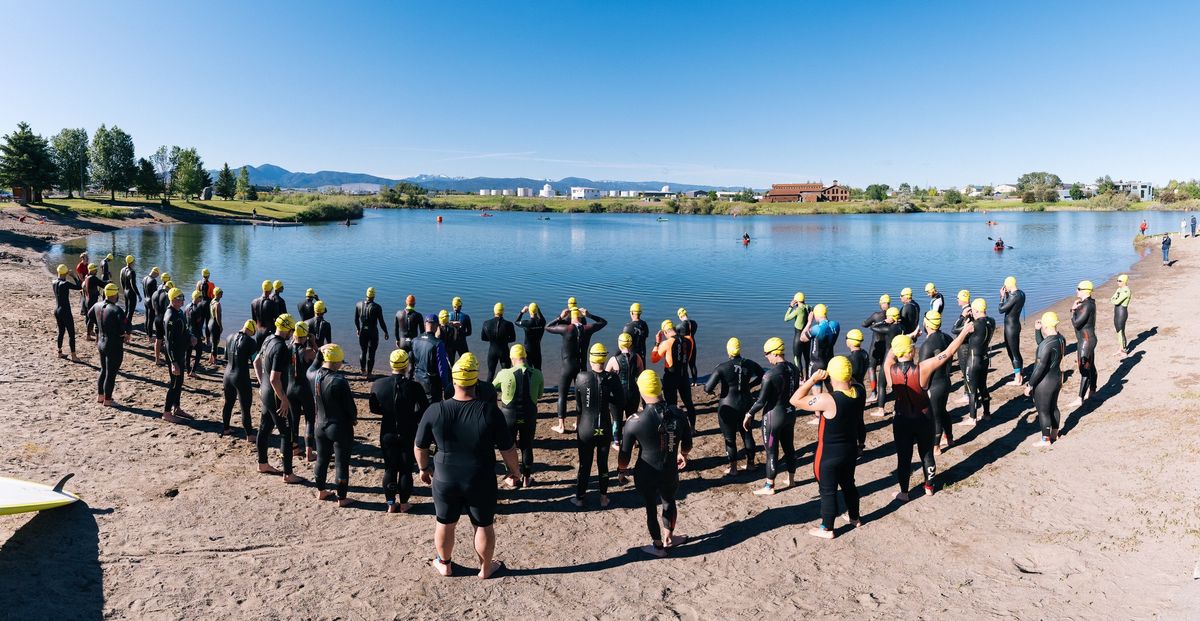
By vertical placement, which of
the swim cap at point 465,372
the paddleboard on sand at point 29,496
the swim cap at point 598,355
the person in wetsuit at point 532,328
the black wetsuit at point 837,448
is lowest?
the paddleboard on sand at point 29,496

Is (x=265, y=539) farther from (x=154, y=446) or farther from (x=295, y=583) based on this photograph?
(x=154, y=446)

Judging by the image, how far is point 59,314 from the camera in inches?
593

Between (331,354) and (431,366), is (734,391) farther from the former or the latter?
(331,354)

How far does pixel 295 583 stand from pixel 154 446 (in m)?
5.37

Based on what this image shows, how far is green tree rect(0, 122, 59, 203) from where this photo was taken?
65.7m

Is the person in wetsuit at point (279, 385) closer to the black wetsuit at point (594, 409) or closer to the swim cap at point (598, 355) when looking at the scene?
the black wetsuit at point (594, 409)

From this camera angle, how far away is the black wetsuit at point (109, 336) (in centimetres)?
1126

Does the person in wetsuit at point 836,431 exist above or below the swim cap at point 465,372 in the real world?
below

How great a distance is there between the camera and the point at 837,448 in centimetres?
726

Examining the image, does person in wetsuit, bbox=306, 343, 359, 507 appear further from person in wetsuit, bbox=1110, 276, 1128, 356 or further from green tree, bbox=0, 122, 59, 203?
green tree, bbox=0, 122, 59, 203

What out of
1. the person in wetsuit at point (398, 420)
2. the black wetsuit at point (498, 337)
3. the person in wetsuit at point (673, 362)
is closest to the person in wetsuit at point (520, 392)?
the person in wetsuit at point (398, 420)

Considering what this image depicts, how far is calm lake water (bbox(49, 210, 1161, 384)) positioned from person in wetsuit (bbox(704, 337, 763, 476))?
7.57 metres

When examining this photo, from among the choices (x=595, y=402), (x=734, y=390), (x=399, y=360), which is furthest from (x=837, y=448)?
(x=399, y=360)

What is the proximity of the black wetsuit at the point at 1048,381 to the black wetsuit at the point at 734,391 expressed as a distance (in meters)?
4.40
